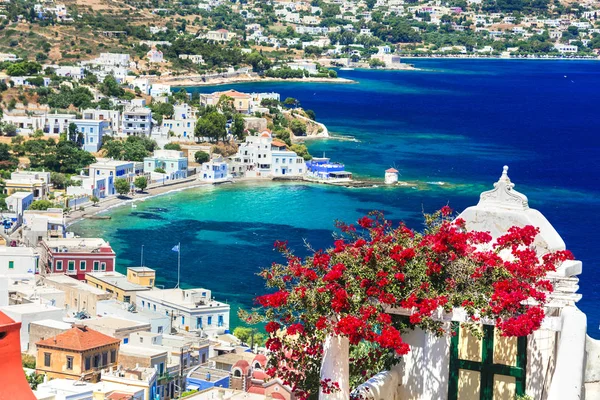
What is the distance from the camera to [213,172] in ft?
183

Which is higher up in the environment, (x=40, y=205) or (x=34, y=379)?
(x=34, y=379)

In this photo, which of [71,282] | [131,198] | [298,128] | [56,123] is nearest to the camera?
[71,282]

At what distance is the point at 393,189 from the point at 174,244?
16.1 meters

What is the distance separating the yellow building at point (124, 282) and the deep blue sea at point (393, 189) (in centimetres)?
202

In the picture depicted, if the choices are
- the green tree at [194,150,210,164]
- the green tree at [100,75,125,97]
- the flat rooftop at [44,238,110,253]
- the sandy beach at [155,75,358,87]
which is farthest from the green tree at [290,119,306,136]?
the flat rooftop at [44,238,110,253]

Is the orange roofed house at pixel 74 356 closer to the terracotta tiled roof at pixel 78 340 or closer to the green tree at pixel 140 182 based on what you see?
the terracotta tiled roof at pixel 78 340

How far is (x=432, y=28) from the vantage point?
18212 centimetres

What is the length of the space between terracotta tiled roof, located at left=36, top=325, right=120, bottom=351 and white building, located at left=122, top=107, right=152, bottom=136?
130 feet

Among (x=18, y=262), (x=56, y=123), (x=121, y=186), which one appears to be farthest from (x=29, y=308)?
(x=56, y=123)

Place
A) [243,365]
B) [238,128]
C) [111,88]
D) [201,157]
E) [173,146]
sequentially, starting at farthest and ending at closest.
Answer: [111,88], [238,128], [173,146], [201,157], [243,365]

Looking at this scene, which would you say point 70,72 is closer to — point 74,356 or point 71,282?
point 71,282

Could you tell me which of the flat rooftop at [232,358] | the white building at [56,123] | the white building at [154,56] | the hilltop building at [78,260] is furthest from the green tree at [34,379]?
the white building at [154,56]

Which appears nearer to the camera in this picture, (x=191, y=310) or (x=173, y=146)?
(x=191, y=310)

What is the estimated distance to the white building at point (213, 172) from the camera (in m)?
55.8
